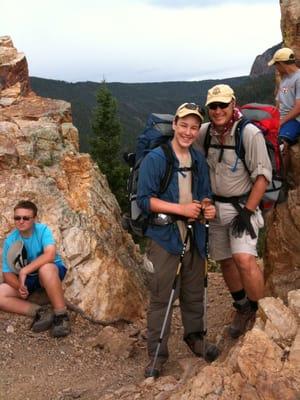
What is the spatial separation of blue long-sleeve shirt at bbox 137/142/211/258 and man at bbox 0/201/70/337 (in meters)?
2.03

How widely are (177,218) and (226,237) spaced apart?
86 centimetres

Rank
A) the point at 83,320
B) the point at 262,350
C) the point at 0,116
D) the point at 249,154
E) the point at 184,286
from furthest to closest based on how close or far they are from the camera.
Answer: the point at 0,116 < the point at 83,320 < the point at 184,286 < the point at 249,154 < the point at 262,350

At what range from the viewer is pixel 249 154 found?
6.01 m

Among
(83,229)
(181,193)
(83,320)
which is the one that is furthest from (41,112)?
(181,193)

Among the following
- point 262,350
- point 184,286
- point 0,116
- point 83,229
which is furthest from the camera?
point 0,116

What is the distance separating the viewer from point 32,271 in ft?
24.7

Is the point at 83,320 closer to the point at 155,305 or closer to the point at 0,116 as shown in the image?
the point at 155,305

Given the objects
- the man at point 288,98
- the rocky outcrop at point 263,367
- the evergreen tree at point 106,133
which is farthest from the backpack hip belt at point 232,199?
the evergreen tree at point 106,133

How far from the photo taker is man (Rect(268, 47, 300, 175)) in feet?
24.1

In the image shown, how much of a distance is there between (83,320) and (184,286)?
245 centimetres

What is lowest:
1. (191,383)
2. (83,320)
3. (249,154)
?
(83,320)

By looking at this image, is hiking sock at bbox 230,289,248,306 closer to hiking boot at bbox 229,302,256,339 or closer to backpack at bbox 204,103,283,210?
hiking boot at bbox 229,302,256,339

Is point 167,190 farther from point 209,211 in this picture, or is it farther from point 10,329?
point 10,329

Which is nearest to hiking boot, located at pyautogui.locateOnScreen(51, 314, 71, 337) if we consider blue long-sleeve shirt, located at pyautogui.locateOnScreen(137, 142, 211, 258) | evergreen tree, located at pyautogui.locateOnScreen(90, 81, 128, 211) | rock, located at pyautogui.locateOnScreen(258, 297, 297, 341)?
blue long-sleeve shirt, located at pyautogui.locateOnScreen(137, 142, 211, 258)
